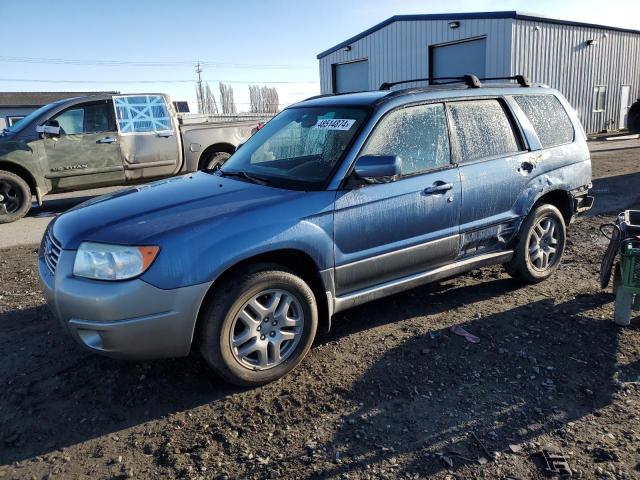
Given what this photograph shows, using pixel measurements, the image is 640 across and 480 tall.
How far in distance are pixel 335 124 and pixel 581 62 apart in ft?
71.0

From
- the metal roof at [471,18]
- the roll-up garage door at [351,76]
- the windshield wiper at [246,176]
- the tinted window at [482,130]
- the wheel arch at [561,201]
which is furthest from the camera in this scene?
→ the roll-up garage door at [351,76]

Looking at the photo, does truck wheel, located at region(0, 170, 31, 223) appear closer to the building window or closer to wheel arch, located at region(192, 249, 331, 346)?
wheel arch, located at region(192, 249, 331, 346)

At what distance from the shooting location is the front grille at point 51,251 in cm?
319

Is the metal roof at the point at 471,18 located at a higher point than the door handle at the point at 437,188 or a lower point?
higher

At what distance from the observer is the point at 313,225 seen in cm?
331

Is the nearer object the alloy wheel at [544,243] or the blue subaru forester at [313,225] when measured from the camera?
the blue subaru forester at [313,225]

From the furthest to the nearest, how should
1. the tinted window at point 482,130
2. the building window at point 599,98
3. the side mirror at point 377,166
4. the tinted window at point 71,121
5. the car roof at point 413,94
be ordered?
1. the building window at point 599,98
2. the tinted window at point 71,121
3. the tinted window at point 482,130
4. the car roof at point 413,94
5. the side mirror at point 377,166

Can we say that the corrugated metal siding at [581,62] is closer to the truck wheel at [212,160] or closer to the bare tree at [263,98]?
the truck wheel at [212,160]

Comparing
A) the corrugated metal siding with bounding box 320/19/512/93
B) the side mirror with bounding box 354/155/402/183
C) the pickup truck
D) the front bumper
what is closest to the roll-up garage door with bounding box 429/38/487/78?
the corrugated metal siding with bounding box 320/19/512/93

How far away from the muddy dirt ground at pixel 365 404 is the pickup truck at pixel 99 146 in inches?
185

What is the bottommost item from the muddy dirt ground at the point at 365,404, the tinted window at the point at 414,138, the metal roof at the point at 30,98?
the muddy dirt ground at the point at 365,404

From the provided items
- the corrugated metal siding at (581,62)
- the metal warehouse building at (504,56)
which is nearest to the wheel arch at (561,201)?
the metal warehouse building at (504,56)

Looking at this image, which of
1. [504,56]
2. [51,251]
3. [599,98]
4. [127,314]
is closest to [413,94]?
[127,314]

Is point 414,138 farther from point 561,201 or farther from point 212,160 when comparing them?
point 212,160
